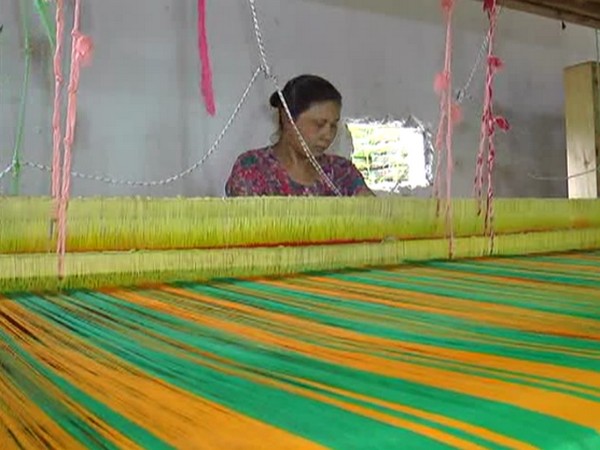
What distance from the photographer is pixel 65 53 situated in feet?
6.83

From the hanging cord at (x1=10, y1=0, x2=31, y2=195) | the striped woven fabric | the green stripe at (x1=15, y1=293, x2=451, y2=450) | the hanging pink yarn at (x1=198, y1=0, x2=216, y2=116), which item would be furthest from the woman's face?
the green stripe at (x1=15, y1=293, x2=451, y2=450)

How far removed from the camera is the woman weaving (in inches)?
80.7

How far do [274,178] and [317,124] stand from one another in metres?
0.20

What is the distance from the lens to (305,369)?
0.44 meters

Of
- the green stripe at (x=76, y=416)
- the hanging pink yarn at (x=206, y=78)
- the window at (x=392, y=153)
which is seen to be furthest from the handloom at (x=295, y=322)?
the window at (x=392, y=153)

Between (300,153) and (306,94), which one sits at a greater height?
(306,94)

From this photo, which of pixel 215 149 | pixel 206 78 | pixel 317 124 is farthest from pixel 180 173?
pixel 317 124

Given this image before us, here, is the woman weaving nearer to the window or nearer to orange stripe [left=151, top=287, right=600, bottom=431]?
the window

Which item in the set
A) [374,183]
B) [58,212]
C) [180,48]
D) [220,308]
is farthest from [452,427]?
[374,183]

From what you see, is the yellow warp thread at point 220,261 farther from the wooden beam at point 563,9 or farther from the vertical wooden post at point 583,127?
the vertical wooden post at point 583,127

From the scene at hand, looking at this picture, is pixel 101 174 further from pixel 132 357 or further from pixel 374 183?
pixel 132 357

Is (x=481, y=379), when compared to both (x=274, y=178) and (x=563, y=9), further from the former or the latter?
(x=274, y=178)

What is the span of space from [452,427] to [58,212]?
0.63m

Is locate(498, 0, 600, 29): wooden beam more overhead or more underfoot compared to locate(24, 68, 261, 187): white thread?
more overhead
